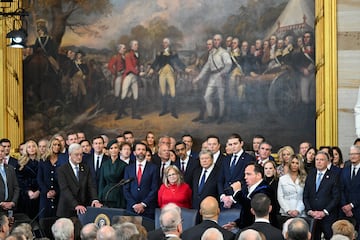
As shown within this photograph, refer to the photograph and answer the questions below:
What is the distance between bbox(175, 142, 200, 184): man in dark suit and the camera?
13.6 metres

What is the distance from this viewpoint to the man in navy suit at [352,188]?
42.2 ft

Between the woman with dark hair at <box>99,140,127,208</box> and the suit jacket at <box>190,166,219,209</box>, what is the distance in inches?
51.2

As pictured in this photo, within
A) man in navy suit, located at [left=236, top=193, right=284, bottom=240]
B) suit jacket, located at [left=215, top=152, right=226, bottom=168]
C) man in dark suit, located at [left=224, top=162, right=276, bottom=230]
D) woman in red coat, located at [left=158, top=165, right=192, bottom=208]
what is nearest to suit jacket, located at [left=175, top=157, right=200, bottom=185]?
suit jacket, located at [left=215, top=152, right=226, bottom=168]

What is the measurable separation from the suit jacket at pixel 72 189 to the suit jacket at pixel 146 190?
0.58m

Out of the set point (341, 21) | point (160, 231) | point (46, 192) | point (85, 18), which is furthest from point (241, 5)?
point (160, 231)

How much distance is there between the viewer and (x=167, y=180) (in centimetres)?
1258

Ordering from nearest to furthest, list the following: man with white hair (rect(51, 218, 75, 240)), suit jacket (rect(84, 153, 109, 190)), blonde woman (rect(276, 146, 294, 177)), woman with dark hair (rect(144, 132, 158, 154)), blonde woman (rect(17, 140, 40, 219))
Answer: man with white hair (rect(51, 218, 75, 240)) → blonde woman (rect(276, 146, 294, 177)) → suit jacket (rect(84, 153, 109, 190)) → blonde woman (rect(17, 140, 40, 219)) → woman with dark hair (rect(144, 132, 158, 154))

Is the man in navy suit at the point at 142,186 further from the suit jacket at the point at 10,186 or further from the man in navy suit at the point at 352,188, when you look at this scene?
the man in navy suit at the point at 352,188

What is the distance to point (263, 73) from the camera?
57.2 feet

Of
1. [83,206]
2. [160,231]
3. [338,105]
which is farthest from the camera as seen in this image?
[338,105]

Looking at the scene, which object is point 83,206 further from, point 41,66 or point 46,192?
point 41,66

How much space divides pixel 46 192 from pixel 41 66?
17.8ft

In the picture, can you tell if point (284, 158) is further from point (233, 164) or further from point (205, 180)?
point (205, 180)

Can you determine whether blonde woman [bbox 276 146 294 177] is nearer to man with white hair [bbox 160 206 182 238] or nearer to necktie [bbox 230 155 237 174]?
necktie [bbox 230 155 237 174]
